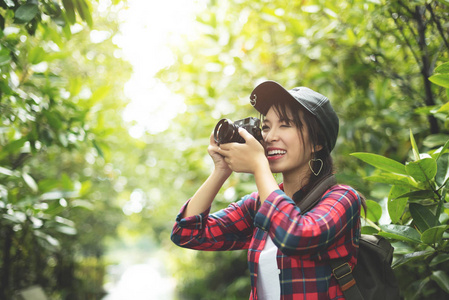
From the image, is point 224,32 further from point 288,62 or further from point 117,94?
point 117,94

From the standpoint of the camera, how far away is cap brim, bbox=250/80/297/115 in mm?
1239

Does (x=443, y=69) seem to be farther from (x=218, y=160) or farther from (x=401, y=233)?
(x=218, y=160)

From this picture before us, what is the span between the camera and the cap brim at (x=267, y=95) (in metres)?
1.24

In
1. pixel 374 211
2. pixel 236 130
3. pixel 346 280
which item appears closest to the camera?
pixel 346 280

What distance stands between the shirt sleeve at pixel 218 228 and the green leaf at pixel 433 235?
0.56 meters

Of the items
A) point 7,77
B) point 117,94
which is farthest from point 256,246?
point 117,94

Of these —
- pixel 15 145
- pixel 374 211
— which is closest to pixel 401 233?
pixel 374 211

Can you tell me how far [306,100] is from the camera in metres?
1.19

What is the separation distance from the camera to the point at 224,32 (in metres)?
3.34

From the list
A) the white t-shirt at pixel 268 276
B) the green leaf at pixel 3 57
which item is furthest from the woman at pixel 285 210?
the green leaf at pixel 3 57

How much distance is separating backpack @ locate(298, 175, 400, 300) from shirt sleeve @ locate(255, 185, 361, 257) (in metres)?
0.06

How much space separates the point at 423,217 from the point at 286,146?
21.7 inches

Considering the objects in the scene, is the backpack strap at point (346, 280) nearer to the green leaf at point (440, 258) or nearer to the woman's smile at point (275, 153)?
the woman's smile at point (275, 153)

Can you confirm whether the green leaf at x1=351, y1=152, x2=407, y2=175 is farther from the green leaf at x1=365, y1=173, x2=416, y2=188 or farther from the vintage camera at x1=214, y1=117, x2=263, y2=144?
the vintage camera at x1=214, y1=117, x2=263, y2=144
